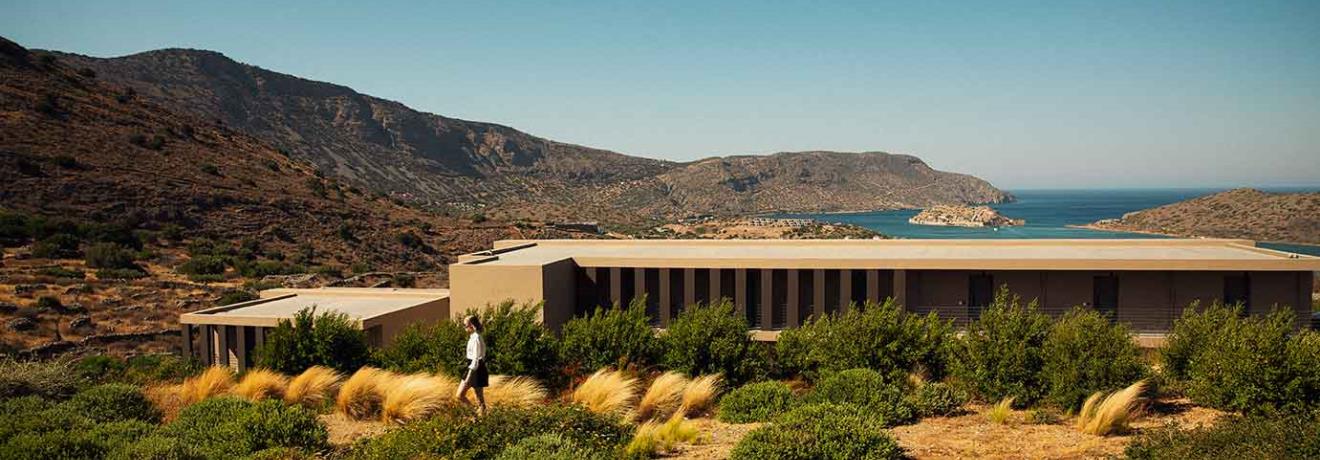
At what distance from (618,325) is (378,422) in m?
5.29

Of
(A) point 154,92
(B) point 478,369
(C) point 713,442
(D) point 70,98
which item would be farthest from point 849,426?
(A) point 154,92

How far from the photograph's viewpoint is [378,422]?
1260 cm

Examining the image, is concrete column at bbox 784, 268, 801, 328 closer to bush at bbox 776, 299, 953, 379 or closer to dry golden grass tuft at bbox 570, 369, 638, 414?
bush at bbox 776, 299, 953, 379

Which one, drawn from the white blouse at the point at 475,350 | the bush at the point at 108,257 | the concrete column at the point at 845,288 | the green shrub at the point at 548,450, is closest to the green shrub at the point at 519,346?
the white blouse at the point at 475,350

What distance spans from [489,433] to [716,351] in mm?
6616

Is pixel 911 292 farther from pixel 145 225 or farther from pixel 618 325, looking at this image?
pixel 145 225

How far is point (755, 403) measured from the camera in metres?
12.7

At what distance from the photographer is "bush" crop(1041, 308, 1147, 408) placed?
12422 mm

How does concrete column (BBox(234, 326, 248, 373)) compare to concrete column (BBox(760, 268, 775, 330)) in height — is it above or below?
below

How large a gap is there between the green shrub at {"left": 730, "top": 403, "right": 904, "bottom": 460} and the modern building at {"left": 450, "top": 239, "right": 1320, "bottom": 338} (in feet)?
42.7

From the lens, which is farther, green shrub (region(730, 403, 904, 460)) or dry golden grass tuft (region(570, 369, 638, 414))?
dry golden grass tuft (region(570, 369, 638, 414))

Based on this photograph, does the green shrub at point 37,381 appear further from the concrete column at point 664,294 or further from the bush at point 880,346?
the concrete column at point 664,294

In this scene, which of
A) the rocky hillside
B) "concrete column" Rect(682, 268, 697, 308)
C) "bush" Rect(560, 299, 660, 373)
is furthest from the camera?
the rocky hillside

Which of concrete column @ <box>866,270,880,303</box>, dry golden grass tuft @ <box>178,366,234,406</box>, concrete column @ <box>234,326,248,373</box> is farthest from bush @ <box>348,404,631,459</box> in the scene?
concrete column @ <box>234,326,248,373</box>
